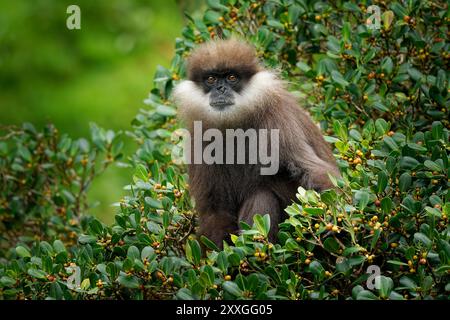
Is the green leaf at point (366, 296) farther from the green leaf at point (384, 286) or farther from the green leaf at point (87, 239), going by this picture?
the green leaf at point (87, 239)

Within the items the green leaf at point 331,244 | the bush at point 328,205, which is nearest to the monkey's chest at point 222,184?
the bush at point 328,205

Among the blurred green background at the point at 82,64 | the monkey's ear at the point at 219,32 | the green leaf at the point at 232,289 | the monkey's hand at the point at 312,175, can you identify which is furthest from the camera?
the blurred green background at the point at 82,64

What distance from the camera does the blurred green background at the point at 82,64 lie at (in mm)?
10379

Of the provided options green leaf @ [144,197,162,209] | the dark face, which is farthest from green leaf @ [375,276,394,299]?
the dark face

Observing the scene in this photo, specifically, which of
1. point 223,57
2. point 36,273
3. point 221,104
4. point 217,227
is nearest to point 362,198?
point 217,227

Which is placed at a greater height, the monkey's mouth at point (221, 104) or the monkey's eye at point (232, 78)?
the monkey's eye at point (232, 78)

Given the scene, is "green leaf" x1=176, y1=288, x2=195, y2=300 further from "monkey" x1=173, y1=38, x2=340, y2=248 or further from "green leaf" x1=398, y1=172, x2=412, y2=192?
"green leaf" x1=398, y1=172, x2=412, y2=192

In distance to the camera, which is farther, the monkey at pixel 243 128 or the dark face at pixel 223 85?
the dark face at pixel 223 85

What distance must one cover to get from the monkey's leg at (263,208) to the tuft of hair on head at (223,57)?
3.02ft

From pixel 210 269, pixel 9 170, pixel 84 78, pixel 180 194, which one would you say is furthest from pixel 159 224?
pixel 84 78

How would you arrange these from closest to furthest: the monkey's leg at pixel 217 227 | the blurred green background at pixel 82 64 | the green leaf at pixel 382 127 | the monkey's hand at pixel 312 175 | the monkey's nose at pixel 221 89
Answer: the green leaf at pixel 382 127, the monkey's hand at pixel 312 175, the monkey's leg at pixel 217 227, the monkey's nose at pixel 221 89, the blurred green background at pixel 82 64

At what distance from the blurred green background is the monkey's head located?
4.59 metres

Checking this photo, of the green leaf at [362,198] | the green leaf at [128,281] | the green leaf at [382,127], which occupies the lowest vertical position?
the green leaf at [128,281]
